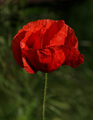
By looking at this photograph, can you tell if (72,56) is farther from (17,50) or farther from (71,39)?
(17,50)

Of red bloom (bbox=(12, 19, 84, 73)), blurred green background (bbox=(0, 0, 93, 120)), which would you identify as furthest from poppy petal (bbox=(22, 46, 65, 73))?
blurred green background (bbox=(0, 0, 93, 120))

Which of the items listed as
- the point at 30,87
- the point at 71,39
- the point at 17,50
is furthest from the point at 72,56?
the point at 30,87

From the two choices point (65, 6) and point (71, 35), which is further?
point (65, 6)

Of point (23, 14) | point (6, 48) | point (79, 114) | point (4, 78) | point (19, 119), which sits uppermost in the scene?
point (23, 14)

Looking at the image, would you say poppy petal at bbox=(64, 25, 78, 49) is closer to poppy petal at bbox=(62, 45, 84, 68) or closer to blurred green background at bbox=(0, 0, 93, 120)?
poppy petal at bbox=(62, 45, 84, 68)

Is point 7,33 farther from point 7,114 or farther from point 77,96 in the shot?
point 77,96

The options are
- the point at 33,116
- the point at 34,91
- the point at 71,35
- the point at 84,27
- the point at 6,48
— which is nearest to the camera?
the point at 71,35

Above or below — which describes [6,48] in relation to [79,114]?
above

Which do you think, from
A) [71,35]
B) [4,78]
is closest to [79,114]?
[4,78]

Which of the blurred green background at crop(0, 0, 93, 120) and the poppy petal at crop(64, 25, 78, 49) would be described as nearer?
the poppy petal at crop(64, 25, 78, 49)

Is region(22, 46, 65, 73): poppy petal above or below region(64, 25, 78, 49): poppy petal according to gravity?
below
